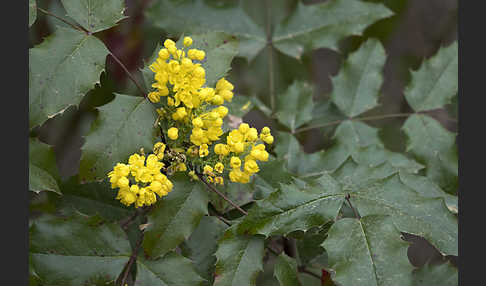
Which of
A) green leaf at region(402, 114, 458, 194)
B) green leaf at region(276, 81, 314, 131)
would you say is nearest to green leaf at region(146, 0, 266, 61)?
green leaf at region(276, 81, 314, 131)

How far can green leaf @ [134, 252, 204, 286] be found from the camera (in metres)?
1.34

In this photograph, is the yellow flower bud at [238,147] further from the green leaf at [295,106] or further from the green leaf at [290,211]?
the green leaf at [295,106]

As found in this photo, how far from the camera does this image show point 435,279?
1.61 metres

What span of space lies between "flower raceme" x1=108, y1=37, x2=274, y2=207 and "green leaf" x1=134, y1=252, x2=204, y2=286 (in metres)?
0.19

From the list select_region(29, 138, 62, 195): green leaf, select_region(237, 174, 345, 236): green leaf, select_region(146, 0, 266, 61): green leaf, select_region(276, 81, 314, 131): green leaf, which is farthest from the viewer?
select_region(146, 0, 266, 61): green leaf

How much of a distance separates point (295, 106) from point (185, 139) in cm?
71

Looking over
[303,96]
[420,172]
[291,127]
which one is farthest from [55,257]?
[420,172]

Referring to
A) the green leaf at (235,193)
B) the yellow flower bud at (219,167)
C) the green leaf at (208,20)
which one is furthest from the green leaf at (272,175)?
the green leaf at (208,20)

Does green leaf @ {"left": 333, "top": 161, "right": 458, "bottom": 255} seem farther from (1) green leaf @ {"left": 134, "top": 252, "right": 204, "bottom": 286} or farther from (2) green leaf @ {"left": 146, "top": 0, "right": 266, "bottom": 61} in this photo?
(2) green leaf @ {"left": 146, "top": 0, "right": 266, "bottom": 61}

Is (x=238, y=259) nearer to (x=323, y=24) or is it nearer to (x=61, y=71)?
(x=61, y=71)

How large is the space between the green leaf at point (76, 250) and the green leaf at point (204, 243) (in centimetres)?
17

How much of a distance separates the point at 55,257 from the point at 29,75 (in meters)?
0.47

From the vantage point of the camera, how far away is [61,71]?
4.48 ft

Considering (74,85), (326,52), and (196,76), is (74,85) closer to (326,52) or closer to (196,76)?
(196,76)
